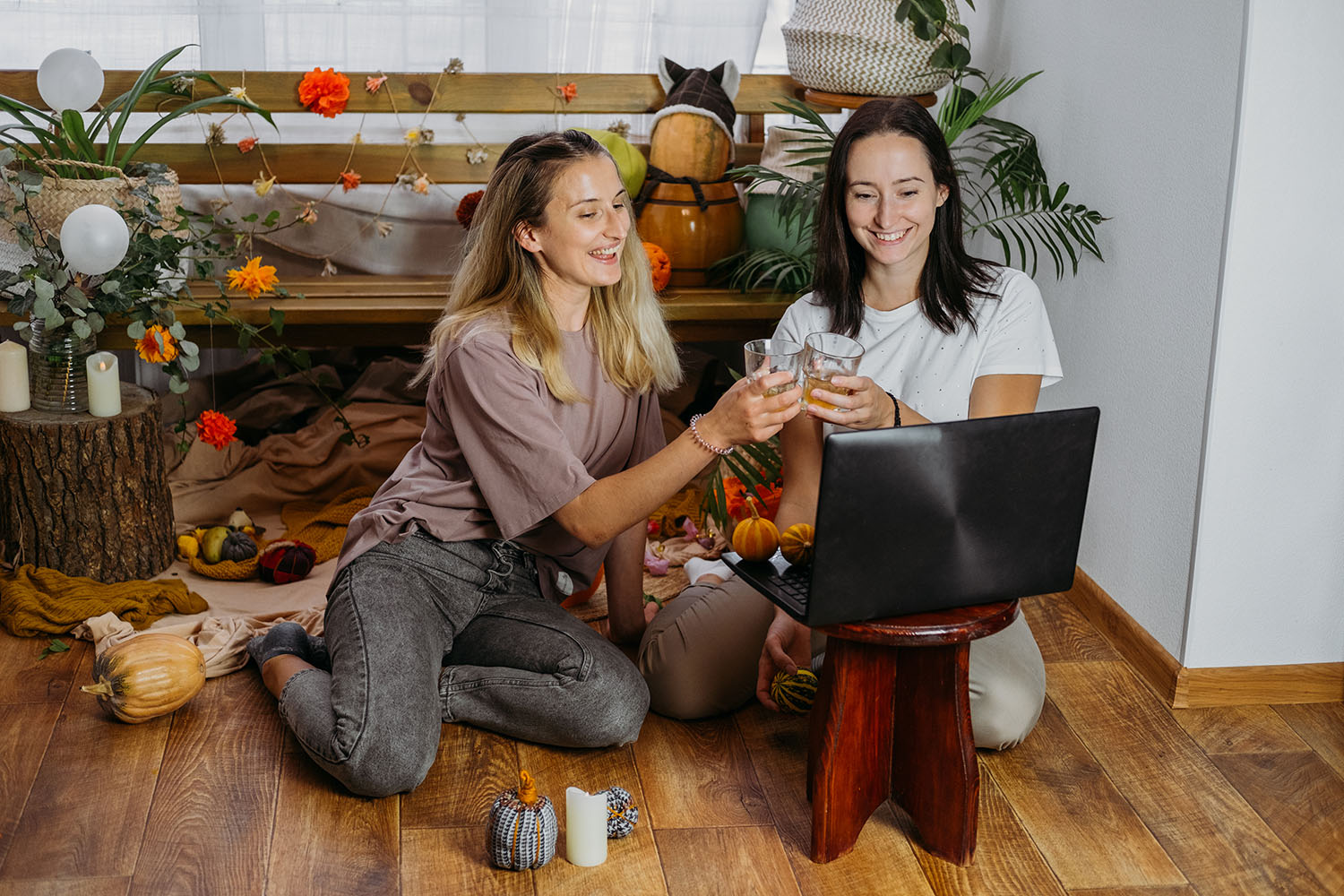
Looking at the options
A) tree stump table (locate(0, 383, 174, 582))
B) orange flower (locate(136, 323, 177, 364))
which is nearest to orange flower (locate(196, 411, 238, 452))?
tree stump table (locate(0, 383, 174, 582))

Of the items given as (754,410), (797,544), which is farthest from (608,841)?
(754,410)

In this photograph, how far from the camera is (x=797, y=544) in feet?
5.90

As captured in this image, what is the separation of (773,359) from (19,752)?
1.36 metres

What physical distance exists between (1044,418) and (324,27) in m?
2.56

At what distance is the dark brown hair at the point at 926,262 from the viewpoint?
206 centimetres

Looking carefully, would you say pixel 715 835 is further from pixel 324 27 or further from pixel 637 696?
pixel 324 27

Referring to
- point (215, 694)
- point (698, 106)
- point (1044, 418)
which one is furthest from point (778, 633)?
point (698, 106)

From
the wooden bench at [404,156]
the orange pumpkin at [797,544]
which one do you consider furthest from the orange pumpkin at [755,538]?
the wooden bench at [404,156]

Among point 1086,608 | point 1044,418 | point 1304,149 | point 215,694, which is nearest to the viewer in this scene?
point 1044,418

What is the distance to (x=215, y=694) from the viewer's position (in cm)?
230

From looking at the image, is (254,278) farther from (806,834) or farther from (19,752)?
(806,834)

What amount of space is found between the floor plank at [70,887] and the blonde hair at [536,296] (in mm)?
861

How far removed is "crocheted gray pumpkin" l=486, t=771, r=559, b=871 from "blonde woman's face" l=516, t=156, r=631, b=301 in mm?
783

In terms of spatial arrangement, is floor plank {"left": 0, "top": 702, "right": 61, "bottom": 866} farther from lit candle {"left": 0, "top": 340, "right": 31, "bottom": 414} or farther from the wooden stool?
the wooden stool
